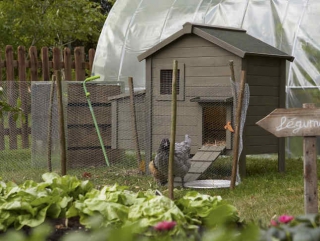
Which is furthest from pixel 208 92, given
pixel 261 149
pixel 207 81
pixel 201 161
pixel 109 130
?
pixel 109 130

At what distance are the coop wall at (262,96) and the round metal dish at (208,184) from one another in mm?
893

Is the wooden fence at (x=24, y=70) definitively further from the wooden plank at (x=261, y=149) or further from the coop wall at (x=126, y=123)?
the wooden plank at (x=261, y=149)

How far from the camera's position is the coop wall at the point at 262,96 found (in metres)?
10.5

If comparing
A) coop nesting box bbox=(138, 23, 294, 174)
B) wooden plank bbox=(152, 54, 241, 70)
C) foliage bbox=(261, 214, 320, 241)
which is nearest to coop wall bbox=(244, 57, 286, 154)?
coop nesting box bbox=(138, 23, 294, 174)

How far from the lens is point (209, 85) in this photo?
34.2 feet

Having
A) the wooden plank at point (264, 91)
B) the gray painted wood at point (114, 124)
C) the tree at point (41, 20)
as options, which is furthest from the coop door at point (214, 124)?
the tree at point (41, 20)

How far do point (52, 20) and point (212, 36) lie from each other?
931 cm

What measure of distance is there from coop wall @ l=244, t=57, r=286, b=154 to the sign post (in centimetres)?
482

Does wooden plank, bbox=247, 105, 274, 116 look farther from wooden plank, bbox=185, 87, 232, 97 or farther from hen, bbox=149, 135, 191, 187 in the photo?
hen, bbox=149, 135, 191, 187

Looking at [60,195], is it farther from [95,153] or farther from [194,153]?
[95,153]

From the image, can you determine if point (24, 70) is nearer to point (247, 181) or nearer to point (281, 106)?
point (281, 106)

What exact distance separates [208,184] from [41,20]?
11000mm

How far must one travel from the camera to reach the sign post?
17.6 feet

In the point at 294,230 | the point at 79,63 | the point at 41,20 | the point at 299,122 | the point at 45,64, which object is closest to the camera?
the point at 294,230
